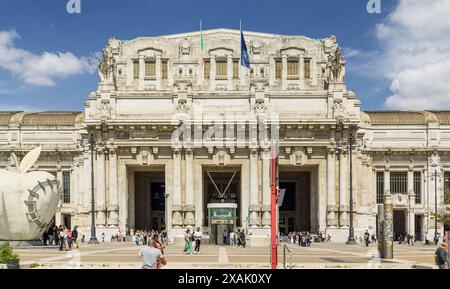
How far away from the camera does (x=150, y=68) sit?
8162 cm

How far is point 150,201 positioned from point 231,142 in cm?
1742

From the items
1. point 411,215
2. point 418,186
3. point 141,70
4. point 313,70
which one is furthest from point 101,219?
point 418,186

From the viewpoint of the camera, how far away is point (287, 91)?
70562mm

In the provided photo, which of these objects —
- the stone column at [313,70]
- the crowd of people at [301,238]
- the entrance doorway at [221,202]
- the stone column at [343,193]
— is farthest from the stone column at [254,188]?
the stone column at [313,70]

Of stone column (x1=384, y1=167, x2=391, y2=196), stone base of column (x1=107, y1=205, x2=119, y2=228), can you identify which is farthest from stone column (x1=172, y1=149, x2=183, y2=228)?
stone column (x1=384, y1=167, x2=391, y2=196)

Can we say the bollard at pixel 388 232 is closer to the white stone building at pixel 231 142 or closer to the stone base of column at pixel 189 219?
the white stone building at pixel 231 142

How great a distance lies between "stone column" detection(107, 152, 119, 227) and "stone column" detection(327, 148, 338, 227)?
78.5ft

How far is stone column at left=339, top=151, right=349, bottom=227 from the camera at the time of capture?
226ft

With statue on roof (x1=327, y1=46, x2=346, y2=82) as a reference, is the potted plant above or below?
below

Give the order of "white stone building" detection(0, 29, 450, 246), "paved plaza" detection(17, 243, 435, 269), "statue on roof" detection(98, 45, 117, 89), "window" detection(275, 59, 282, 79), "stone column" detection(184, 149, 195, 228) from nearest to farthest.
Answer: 1. "paved plaza" detection(17, 243, 435, 269)
2. "stone column" detection(184, 149, 195, 228)
3. "white stone building" detection(0, 29, 450, 246)
4. "statue on roof" detection(98, 45, 117, 89)
5. "window" detection(275, 59, 282, 79)

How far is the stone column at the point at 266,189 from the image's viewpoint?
225 feet

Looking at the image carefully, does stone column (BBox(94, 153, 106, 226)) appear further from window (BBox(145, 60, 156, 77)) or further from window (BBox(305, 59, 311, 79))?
window (BBox(305, 59, 311, 79))

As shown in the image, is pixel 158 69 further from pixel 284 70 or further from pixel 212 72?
pixel 284 70
